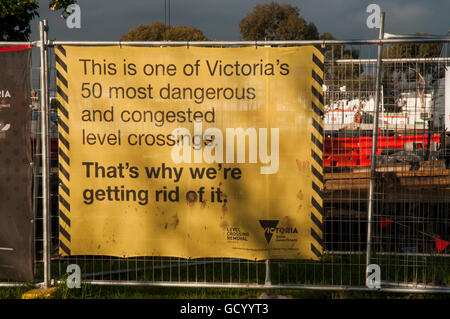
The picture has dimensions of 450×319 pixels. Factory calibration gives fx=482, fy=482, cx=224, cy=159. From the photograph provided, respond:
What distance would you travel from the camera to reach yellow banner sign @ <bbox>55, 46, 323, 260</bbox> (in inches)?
187

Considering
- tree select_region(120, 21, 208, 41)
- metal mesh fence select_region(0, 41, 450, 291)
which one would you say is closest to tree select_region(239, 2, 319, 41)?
tree select_region(120, 21, 208, 41)

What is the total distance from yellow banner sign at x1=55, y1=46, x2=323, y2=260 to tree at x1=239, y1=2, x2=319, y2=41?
49081 mm

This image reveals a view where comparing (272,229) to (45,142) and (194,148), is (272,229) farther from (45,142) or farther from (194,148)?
(45,142)

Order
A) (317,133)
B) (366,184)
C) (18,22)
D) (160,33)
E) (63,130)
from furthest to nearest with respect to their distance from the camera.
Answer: (160,33)
(18,22)
(366,184)
(63,130)
(317,133)

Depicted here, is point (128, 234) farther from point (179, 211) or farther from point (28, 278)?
point (28, 278)

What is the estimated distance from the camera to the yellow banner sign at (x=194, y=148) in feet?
15.6

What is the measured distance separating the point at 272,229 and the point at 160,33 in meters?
45.2

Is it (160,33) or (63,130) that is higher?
(160,33)

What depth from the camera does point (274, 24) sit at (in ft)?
176

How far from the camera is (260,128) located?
4.76 metres

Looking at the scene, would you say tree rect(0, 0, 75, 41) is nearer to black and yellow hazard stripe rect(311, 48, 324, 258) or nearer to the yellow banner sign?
the yellow banner sign

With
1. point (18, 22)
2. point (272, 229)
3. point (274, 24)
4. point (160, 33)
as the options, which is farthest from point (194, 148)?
point (274, 24)

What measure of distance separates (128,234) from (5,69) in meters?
2.07
